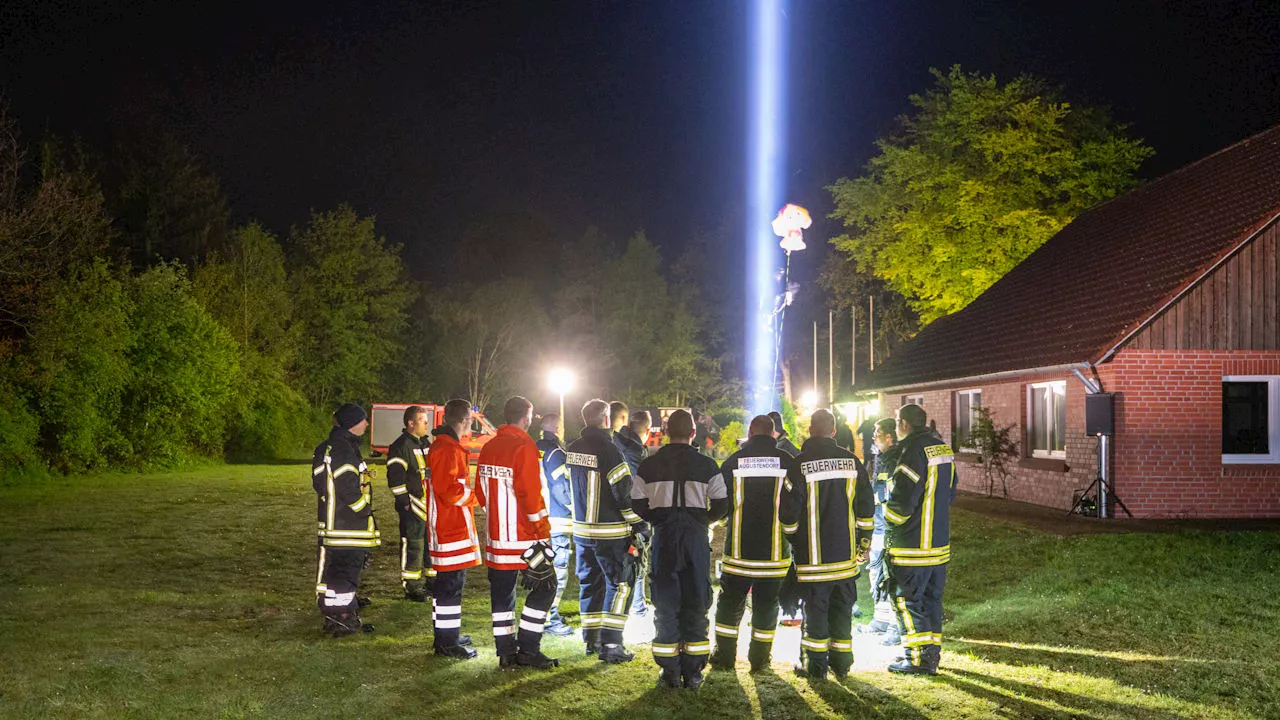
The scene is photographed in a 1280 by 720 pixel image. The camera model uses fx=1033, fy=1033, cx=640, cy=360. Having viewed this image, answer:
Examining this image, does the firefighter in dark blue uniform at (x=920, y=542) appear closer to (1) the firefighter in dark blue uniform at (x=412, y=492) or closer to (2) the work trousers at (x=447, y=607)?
(2) the work trousers at (x=447, y=607)

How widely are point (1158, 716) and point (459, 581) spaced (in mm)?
4901

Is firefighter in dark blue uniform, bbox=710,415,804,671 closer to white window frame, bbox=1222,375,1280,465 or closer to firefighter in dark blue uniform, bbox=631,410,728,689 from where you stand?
firefighter in dark blue uniform, bbox=631,410,728,689

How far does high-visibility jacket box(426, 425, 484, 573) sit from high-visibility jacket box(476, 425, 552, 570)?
0.30m

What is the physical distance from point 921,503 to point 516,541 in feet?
9.97

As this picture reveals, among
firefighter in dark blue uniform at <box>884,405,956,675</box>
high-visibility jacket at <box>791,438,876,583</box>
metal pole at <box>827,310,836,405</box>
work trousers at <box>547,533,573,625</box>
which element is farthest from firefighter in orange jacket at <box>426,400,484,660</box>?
metal pole at <box>827,310,836,405</box>

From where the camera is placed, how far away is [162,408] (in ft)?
105

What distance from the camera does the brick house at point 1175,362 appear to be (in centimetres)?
1638

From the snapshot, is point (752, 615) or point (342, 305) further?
point (342, 305)

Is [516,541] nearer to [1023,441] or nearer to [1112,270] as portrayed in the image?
[1023,441]

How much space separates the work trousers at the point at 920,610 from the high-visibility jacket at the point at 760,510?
3.18ft

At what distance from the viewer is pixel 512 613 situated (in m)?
7.71

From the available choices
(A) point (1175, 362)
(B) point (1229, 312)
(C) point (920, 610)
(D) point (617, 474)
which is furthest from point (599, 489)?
(B) point (1229, 312)

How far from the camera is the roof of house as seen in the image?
1688cm

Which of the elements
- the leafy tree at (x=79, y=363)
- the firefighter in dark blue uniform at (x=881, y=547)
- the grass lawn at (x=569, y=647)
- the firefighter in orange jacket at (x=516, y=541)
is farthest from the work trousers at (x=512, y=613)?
the leafy tree at (x=79, y=363)
